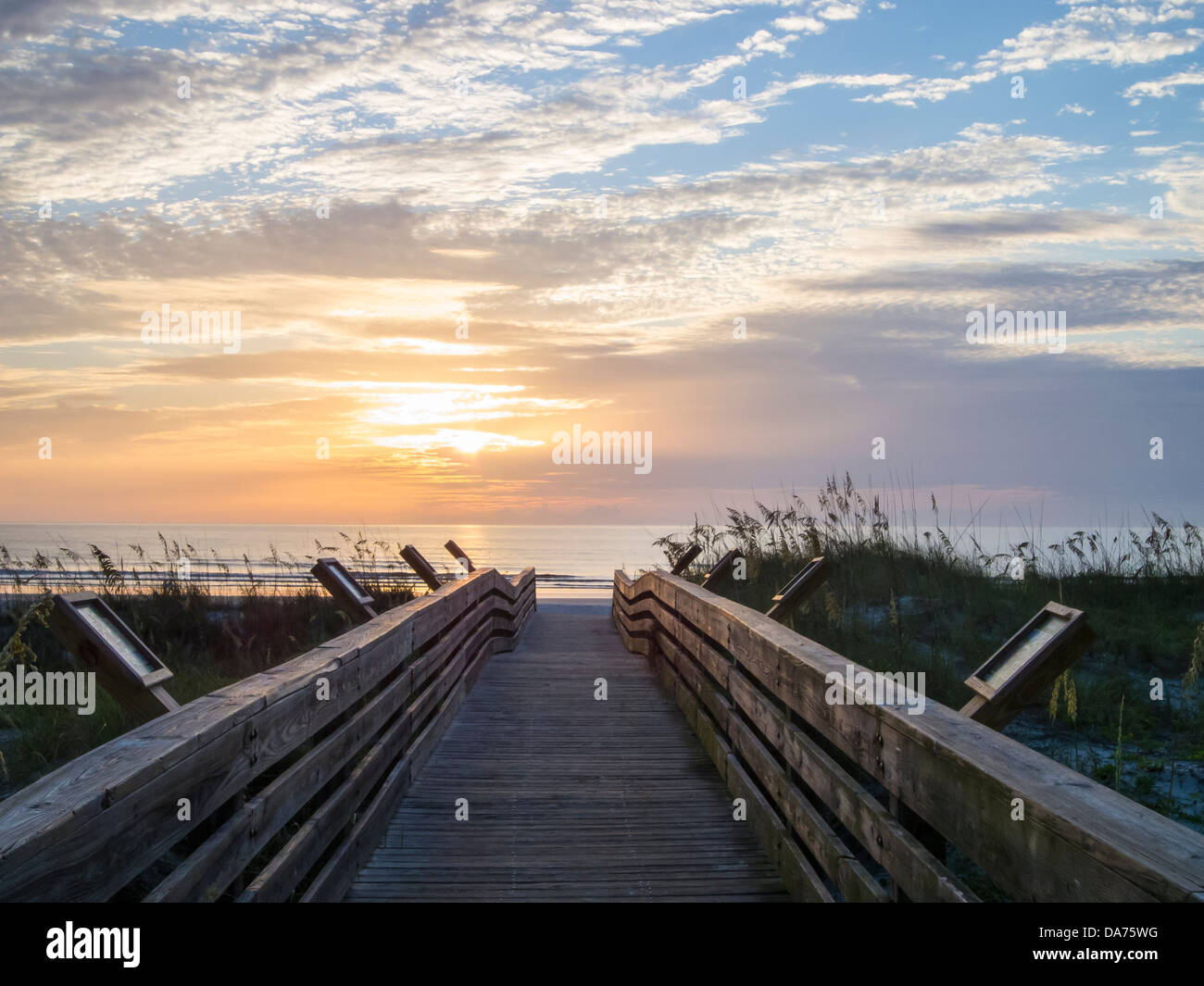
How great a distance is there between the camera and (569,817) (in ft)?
17.6

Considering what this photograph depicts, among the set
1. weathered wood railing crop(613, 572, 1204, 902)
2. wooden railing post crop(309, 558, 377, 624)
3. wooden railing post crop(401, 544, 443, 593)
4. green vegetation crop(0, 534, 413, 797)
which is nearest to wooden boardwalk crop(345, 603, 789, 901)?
weathered wood railing crop(613, 572, 1204, 902)

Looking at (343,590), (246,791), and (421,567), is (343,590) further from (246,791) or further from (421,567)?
(421,567)

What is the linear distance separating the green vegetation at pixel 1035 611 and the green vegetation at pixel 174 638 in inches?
204

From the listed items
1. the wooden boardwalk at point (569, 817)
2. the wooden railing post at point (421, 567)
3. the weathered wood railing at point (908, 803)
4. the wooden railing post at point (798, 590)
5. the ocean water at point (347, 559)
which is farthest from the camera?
the ocean water at point (347, 559)

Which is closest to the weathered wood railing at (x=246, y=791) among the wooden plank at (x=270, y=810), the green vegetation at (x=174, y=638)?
the wooden plank at (x=270, y=810)

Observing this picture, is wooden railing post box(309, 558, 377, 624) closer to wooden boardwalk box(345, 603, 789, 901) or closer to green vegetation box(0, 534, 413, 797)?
wooden boardwalk box(345, 603, 789, 901)

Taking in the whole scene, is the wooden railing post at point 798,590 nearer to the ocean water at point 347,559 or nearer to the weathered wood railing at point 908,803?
the weathered wood railing at point 908,803

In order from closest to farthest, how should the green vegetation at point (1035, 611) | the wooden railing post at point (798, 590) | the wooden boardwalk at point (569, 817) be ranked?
the wooden boardwalk at point (569, 817) → the green vegetation at point (1035, 611) → the wooden railing post at point (798, 590)

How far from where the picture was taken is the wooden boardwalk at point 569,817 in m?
4.41

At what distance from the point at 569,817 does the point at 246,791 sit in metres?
2.24

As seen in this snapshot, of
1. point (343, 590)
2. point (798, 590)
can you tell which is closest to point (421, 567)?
point (343, 590)

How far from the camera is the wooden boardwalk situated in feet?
14.5

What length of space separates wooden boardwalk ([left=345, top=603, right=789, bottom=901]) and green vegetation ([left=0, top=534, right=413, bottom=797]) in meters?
2.20
